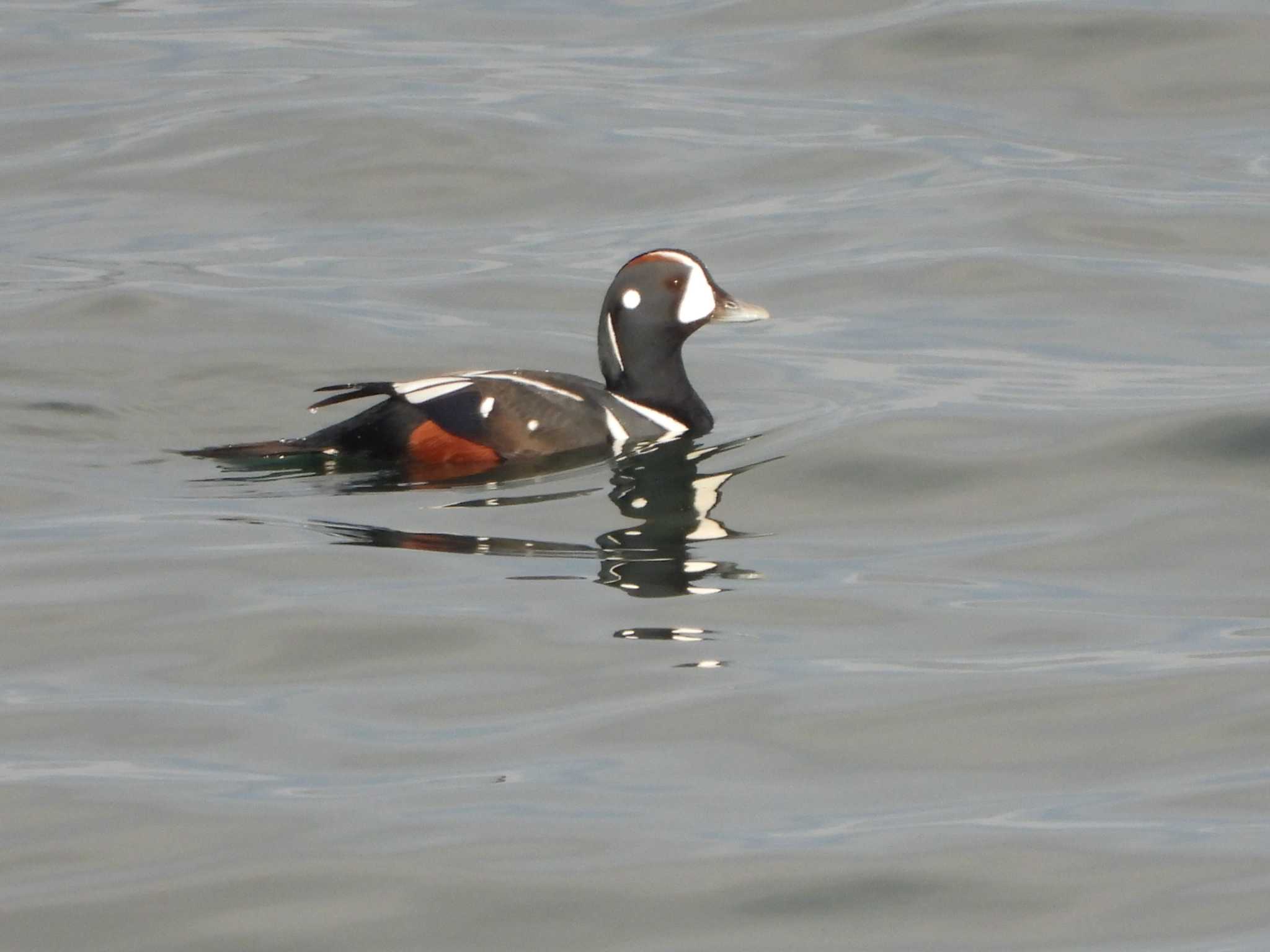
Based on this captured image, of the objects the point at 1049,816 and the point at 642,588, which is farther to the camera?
the point at 642,588

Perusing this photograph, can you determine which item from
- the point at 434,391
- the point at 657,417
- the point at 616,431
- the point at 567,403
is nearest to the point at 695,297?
the point at 657,417

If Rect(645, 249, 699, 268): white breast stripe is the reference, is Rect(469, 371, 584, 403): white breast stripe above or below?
below

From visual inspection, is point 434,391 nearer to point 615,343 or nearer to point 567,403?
point 567,403

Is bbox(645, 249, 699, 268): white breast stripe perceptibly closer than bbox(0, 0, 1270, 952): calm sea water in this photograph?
No

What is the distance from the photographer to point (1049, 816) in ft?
17.9

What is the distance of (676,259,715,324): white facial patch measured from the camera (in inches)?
393

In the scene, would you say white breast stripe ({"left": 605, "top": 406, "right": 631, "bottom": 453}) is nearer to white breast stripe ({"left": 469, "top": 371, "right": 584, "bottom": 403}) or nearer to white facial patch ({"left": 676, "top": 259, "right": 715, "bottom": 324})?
white breast stripe ({"left": 469, "top": 371, "right": 584, "bottom": 403})

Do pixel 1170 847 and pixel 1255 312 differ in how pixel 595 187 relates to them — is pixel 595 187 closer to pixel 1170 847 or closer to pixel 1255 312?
pixel 1255 312

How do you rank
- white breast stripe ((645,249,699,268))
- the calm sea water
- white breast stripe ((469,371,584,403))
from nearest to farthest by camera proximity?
1. the calm sea water
2. white breast stripe ((469,371,584,403))
3. white breast stripe ((645,249,699,268))

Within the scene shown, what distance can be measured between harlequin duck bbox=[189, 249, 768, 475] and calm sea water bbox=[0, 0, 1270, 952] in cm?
26

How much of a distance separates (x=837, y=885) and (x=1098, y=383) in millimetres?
6182

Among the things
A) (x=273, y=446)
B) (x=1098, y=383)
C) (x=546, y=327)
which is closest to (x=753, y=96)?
(x=546, y=327)

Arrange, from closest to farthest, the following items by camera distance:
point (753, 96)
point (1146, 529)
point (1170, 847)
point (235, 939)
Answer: point (235, 939)
point (1170, 847)
point (1146, 529)
point (753, 96)

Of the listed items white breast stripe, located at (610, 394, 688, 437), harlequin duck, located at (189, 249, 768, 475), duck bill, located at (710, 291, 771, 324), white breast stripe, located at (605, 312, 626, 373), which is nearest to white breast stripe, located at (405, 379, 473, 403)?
harlequin duck, located at (189, 249, 768, 475)
